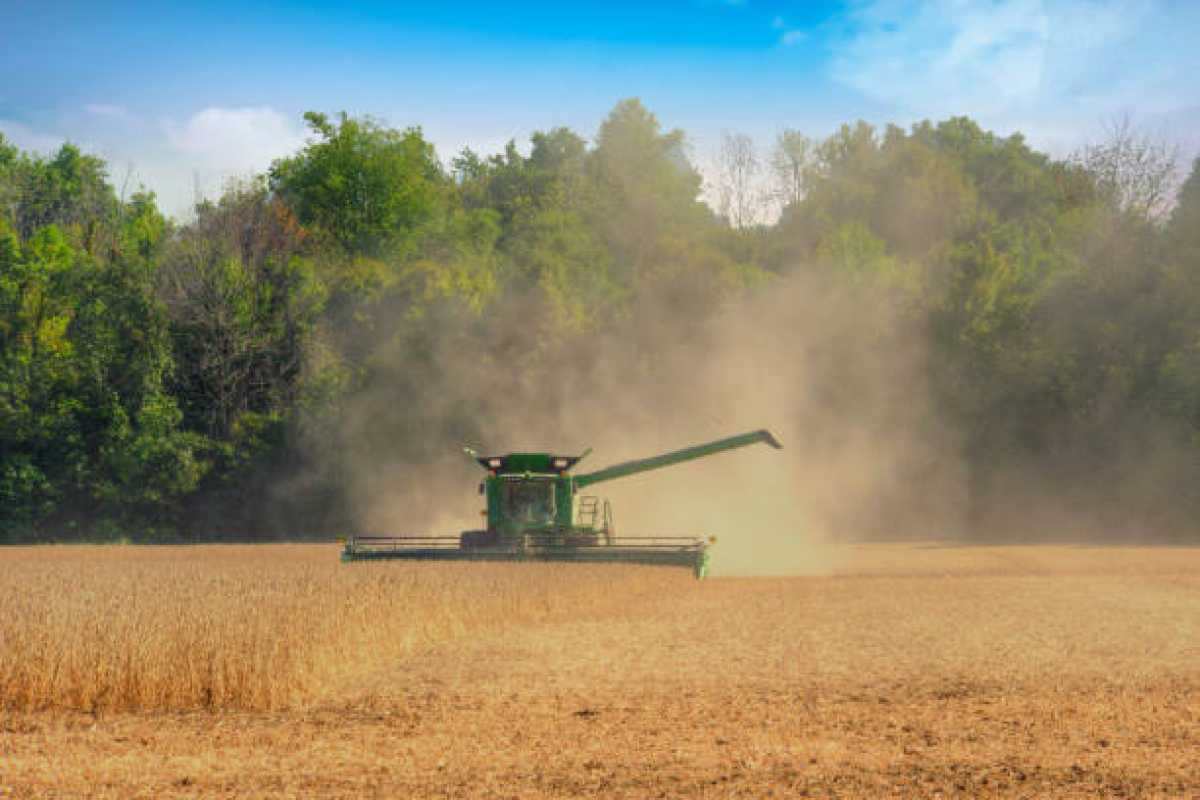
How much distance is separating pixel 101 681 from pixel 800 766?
6.80 meters

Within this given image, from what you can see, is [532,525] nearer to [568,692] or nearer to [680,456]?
[680,456]

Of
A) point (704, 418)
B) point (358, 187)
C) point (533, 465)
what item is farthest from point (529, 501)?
point (358, 187)

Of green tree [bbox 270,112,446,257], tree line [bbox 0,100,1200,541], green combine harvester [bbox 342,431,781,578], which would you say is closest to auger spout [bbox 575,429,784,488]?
green combine harvester [bbox 342,431,781,578]

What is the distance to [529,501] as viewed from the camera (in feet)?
80.1

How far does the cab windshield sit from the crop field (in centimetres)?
452

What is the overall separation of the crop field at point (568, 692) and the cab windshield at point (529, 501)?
14.8 feet

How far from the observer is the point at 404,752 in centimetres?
978

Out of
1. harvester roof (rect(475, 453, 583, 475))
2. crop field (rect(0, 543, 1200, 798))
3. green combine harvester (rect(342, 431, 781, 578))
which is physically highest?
harvester roof (rect(475, 453, 583, 475))

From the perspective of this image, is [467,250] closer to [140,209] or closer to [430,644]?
[140,209]

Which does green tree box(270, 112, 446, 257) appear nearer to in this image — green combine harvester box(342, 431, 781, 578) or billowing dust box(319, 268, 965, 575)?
billowing dust box(319, 268, 965, 575)

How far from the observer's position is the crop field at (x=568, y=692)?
8977 mm

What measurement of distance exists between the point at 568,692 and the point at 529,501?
490 inches

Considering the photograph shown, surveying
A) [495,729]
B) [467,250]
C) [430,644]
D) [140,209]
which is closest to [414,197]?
[467,250]

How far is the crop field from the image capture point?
8.98 m
